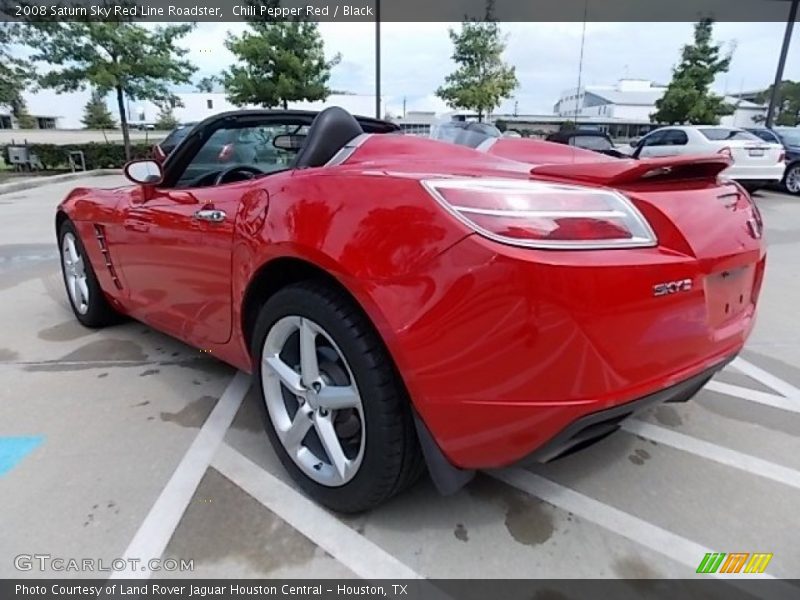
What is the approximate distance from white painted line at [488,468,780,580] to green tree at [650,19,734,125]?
2679 cm

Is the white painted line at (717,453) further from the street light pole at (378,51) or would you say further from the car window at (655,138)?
the car window at (655,138)

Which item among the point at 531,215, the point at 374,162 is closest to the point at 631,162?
the point at 531,215

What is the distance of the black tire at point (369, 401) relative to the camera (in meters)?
1.62

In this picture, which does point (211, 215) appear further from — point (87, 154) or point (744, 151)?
point (87, 154)

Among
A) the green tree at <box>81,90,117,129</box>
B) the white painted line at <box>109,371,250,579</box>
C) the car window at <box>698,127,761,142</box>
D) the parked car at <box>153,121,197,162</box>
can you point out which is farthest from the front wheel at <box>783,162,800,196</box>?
the green tree at <box>81,90,117,129</box>

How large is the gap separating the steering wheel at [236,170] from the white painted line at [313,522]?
4.49 ft

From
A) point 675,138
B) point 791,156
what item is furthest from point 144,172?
point 791,156

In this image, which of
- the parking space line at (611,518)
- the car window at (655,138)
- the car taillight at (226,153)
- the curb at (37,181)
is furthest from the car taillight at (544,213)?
the curb at (37,181)

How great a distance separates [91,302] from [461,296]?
3183mm

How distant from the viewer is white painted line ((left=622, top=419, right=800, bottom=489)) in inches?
84.9

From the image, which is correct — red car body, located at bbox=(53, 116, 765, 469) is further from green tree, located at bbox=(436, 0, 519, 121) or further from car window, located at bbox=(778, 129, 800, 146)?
green tree, located at bbox=(436, 0, 519, 121)

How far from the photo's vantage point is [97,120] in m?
51.6

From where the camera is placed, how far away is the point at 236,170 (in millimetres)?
2828

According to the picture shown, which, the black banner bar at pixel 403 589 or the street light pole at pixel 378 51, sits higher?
the street light pole at pixel 378 51
